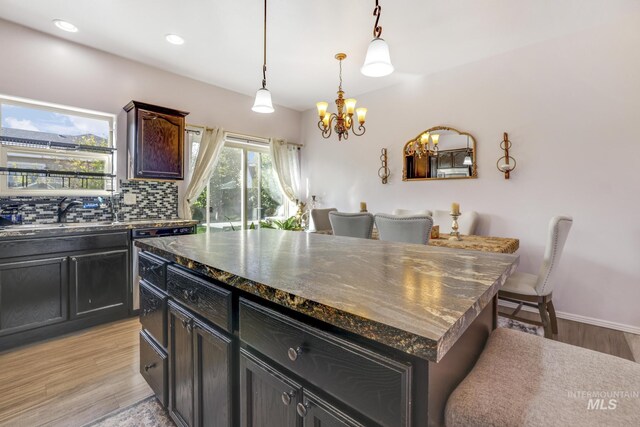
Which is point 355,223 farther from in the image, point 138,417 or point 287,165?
point 287,165

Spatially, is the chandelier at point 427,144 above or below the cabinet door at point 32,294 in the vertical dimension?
above

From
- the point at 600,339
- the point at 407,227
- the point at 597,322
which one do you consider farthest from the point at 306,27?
the point at 597,322

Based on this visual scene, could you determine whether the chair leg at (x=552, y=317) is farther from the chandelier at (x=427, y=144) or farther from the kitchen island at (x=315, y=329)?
the chandelier at (x=427, y=144)

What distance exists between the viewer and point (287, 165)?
521cm

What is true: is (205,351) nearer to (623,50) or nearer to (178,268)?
(178,268)

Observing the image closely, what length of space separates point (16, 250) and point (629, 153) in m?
5.31

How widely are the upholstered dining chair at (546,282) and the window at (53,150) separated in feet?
13.7

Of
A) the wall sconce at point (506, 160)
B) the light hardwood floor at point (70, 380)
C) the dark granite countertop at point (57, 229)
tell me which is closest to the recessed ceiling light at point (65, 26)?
the dark granite countertop at point (57, 229)

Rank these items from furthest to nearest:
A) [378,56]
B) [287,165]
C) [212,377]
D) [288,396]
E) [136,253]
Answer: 1. [287,165]
2. [136,253]
3. [378,56]
4. [212,377]
5. [288,396]

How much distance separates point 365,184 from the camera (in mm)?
4594

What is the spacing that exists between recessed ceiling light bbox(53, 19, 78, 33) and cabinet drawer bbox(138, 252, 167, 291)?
2640 millimetres

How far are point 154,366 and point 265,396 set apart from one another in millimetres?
1015

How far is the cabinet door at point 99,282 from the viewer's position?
8.64 ft

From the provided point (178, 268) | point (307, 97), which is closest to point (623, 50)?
point (307, 97)
